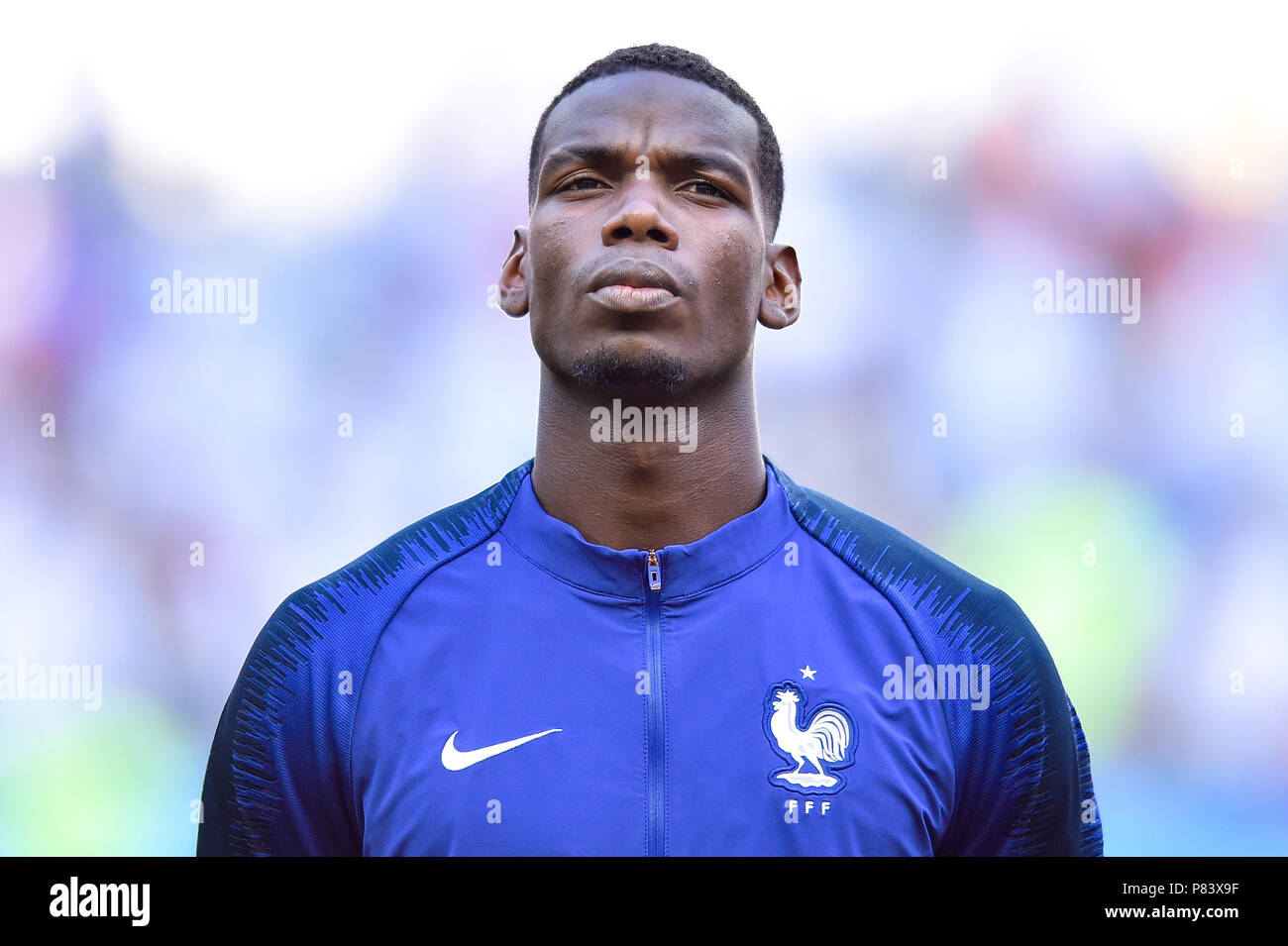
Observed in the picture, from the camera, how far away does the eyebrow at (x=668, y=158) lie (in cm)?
431

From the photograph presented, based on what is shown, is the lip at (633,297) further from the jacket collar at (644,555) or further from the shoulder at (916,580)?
the shoulder at (916,580)

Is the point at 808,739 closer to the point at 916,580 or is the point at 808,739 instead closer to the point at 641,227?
the point at 916,580

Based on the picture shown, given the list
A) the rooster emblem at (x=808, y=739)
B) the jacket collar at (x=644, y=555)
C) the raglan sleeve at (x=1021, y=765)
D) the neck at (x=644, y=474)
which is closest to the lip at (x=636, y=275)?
the neck at (x=644, y=474)

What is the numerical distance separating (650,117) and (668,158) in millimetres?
183

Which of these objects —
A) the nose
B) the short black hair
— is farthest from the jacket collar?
the short black hair

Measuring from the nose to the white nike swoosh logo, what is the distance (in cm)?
158

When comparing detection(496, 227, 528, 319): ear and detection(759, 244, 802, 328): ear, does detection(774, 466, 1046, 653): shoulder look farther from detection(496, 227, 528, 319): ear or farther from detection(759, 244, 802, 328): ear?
detection(496, 227, 528, 319): ear

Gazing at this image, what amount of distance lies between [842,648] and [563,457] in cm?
110

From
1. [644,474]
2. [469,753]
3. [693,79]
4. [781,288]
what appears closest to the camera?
[469,753]

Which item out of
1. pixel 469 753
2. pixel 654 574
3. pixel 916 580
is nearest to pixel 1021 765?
pixel 916 580

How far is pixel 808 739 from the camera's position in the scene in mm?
3822

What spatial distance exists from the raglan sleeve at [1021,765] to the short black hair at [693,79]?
5.71ft

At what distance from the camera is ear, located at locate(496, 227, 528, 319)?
4.56 m
